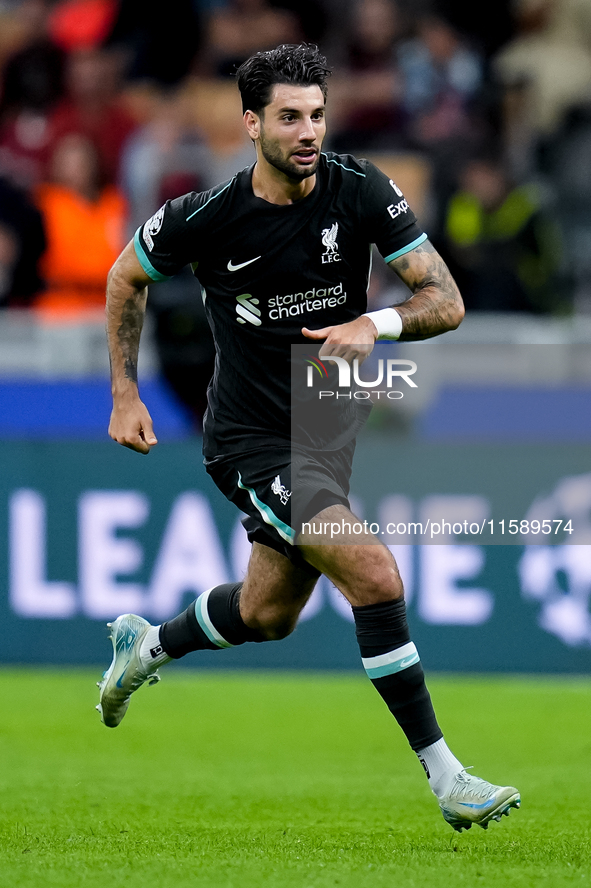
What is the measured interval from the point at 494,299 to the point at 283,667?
301cm

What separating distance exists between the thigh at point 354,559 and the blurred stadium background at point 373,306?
155 inches

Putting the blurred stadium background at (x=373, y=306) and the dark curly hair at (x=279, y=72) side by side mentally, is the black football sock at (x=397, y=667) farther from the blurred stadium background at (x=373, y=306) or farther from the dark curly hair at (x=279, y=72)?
the blurred stadium background at (x=373, y=306)

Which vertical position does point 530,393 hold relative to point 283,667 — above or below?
above

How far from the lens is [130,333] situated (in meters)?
5.46

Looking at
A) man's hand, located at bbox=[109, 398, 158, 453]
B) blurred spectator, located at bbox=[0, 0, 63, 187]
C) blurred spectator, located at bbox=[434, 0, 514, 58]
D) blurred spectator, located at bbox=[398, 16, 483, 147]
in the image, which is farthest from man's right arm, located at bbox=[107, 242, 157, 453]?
blurred spectator, located at bbox=[434, 0, 514, 58]

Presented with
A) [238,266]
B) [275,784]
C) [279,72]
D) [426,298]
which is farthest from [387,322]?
[275,784]

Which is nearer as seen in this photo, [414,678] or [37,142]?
[414,678]

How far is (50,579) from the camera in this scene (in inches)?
357

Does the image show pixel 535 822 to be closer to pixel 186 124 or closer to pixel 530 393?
pixel 530 393

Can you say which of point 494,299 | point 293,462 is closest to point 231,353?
point 293,462

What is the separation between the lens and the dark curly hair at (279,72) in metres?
5.00

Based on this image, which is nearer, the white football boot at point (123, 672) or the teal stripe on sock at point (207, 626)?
the teal stripe on sock at point (207, 626)

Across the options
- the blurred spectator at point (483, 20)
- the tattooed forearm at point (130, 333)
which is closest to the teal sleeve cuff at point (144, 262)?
the tattooed forearm at point (130, 333)

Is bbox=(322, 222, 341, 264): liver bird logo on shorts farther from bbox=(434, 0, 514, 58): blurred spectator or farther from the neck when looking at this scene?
bbox=(434, 0, 514, 58): blurred spectator
